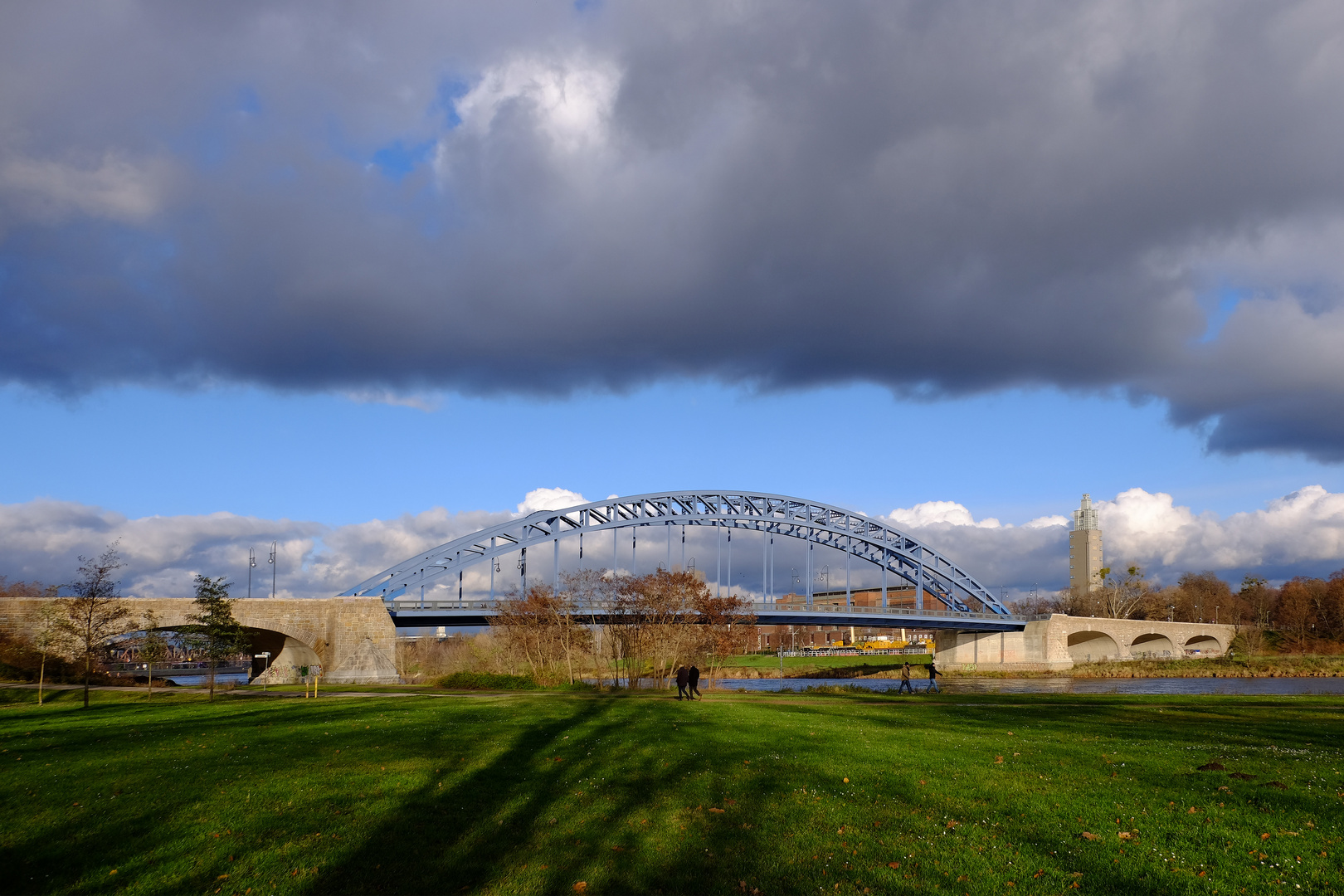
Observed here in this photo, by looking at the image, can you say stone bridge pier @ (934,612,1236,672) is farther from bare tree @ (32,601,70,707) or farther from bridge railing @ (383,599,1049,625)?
bare tree @ (32,601,70,707)

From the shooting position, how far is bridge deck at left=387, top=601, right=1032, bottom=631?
71.6 m

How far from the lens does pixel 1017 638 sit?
103 metres

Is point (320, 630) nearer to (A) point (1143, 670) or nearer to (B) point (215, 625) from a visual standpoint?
(B) point (215, 625)

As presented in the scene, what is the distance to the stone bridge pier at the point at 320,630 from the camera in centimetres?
5904

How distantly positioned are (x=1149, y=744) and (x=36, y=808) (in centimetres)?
1948

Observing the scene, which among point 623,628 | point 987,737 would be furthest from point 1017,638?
point 987,737

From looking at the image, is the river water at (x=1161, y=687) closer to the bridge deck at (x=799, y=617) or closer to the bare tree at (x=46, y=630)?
the bridge deck at (x=799, y=617)

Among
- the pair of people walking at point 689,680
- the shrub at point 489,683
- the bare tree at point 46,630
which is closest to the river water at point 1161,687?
the shrub at point 489,683

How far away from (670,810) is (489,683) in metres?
36.8

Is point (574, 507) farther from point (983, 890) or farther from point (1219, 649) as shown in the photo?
point (1219, 649)

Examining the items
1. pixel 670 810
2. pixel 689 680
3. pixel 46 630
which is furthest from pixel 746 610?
A: pixel 670 810

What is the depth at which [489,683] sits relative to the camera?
45906 mm

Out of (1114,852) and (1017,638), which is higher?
(1114,852)

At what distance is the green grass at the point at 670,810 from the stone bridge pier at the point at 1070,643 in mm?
88089
